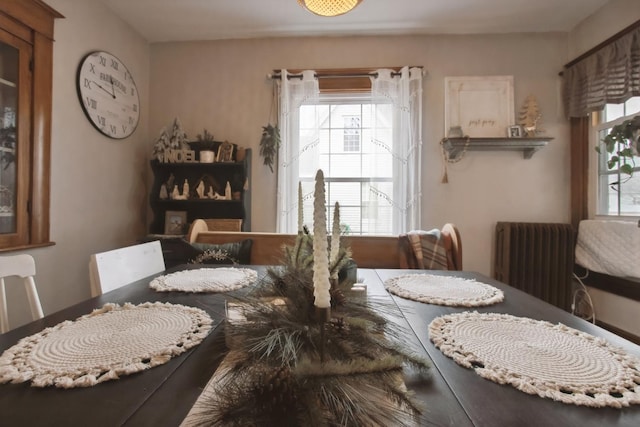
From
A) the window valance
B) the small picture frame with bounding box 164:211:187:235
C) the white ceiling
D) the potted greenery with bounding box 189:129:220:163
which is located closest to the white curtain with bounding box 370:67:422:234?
the white ceiling

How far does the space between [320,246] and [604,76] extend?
130 inches

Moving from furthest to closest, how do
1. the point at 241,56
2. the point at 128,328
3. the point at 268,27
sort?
the point at 241,56 < the point at 268,27 < the point at 128,328

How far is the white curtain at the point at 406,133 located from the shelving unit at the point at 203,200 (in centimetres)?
147

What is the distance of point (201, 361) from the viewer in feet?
1.93

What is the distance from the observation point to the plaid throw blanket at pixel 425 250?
81.8 inches

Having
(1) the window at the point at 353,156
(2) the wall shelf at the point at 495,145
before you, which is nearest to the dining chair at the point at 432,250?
(1) the window at the point at 353,156

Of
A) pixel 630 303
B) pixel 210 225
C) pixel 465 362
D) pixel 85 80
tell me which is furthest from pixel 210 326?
pixel 630 303

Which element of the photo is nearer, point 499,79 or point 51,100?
point 51,100

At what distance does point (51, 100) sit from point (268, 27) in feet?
6.19

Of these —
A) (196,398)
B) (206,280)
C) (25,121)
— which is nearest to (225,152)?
(25,121)

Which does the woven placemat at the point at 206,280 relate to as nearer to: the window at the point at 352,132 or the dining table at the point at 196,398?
the dining table at the point at 196,398

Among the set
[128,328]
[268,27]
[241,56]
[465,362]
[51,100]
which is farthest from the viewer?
[241,56]

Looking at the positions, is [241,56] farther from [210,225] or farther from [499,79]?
[499,79]

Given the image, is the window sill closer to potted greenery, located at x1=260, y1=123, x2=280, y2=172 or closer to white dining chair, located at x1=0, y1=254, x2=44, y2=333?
white dining chair, located at x1=0, y1=254, x2=44, y2=333
